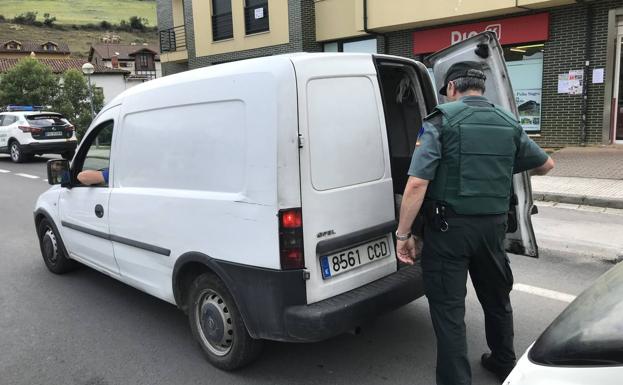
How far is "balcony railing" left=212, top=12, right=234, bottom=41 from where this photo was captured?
838 inches

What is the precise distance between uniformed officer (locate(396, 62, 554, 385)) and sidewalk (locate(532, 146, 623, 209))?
5499mm

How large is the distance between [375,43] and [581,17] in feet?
20.9

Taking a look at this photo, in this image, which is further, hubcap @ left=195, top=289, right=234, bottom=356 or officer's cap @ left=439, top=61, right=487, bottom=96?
hubcap @ left=195, top=289, right=234, bottom=356

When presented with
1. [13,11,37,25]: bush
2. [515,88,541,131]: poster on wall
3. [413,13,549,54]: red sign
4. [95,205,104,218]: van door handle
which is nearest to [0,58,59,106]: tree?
[413,13,549,54]: red sign

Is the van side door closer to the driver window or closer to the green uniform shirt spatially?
the driver window

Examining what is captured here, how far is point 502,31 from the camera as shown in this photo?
44.2 ft

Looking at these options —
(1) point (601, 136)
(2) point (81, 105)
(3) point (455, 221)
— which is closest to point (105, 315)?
(3) point (455, 221)

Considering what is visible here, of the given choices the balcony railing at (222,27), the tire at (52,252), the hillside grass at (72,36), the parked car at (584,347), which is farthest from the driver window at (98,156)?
the hillside grass at (72,36)

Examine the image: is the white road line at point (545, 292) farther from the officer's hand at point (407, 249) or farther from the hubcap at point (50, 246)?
the hubcap at point (50, 246)

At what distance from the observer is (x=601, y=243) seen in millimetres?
5773

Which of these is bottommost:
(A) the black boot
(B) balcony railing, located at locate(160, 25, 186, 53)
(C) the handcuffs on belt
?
(A) the black boot

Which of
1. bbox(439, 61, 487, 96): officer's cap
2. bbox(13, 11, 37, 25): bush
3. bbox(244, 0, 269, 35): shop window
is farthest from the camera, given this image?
bbox(13, 11, 37, 25): bush

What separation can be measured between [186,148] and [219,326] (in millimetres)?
1148

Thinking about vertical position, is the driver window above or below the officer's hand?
above
